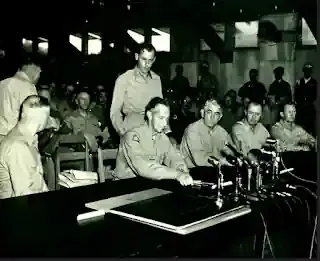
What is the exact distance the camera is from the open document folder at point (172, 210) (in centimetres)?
100

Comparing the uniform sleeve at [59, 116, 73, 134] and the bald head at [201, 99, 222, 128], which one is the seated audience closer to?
the bald head at [201, 99, 222, 128]

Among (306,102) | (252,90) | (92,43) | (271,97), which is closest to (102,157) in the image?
(306,102)

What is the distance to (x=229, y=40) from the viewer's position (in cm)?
438

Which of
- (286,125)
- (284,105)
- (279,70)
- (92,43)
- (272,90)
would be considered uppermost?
(92,43)

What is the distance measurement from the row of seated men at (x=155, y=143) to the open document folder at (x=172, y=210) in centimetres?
27

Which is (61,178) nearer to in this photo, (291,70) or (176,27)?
(291,70)

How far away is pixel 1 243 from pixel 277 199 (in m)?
0.76

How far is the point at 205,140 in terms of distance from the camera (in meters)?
2.59

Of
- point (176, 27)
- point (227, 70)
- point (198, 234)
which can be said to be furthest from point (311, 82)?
point (198, 234)

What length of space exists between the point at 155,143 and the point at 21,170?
64 cm

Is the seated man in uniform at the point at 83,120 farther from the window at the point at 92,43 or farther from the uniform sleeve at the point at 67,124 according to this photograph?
the window at the point at 92,43

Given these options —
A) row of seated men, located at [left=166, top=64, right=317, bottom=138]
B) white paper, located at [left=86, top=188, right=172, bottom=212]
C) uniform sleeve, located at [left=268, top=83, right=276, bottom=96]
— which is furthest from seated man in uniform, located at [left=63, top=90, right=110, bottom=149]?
white paper, located at [left=86, top=188, right=172, bottom=212]

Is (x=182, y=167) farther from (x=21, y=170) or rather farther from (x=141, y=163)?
(x=21, y=170)

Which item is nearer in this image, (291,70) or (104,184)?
(104,184)
